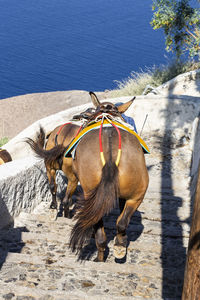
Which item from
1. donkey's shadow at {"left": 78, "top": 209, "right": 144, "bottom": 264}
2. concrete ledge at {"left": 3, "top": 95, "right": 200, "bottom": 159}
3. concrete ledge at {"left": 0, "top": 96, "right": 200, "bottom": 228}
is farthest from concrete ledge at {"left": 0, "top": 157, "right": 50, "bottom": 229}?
concrete ledge at {"left": 3, "top": 95, "right": 200, "bottom": 159}

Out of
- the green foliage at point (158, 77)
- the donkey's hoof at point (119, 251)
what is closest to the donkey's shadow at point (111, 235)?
the donkey's hoof at point (119, 251)

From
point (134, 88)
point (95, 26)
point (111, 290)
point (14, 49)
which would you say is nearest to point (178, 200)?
point (111, 290)

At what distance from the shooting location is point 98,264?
15.1ft

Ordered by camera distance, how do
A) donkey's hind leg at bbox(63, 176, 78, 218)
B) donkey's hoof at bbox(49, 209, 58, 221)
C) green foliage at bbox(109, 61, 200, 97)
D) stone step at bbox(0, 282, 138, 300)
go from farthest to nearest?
green foliage at bbox(109, 61, 200, 97), donkey's hind leg at bbox(63, 176, 78, 218), donkey's hoof at bbox(49, 209, 58, 221), stone step at bbox(0, 282, 138, 300)

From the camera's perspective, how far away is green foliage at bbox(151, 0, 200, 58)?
12.2 metres

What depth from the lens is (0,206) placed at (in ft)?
18.6

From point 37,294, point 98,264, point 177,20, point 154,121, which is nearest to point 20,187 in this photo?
point 98,264

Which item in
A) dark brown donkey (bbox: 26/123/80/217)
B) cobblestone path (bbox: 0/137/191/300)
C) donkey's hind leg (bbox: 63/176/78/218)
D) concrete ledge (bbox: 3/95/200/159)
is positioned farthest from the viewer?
concrete ledge (bbox: 3/95/200/159)

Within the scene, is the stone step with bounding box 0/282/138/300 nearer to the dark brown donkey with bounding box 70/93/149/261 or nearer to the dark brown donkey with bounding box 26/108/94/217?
the dark brown donkey with bounding box 70/93/149/261

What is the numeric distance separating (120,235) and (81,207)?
1.91 feet

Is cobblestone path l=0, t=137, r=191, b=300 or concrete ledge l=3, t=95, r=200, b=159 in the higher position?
concrete ledge l=3, t=95, r=200, b=159

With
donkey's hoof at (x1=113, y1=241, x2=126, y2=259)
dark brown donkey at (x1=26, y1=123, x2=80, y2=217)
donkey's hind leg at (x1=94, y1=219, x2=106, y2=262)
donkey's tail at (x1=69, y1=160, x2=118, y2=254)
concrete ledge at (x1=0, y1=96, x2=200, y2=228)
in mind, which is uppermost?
concrete ledge at (x1=0, y1=96, x2=200, y2=228)

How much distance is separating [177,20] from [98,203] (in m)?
9.25

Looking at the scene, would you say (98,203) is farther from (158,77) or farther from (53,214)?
(158,77)
